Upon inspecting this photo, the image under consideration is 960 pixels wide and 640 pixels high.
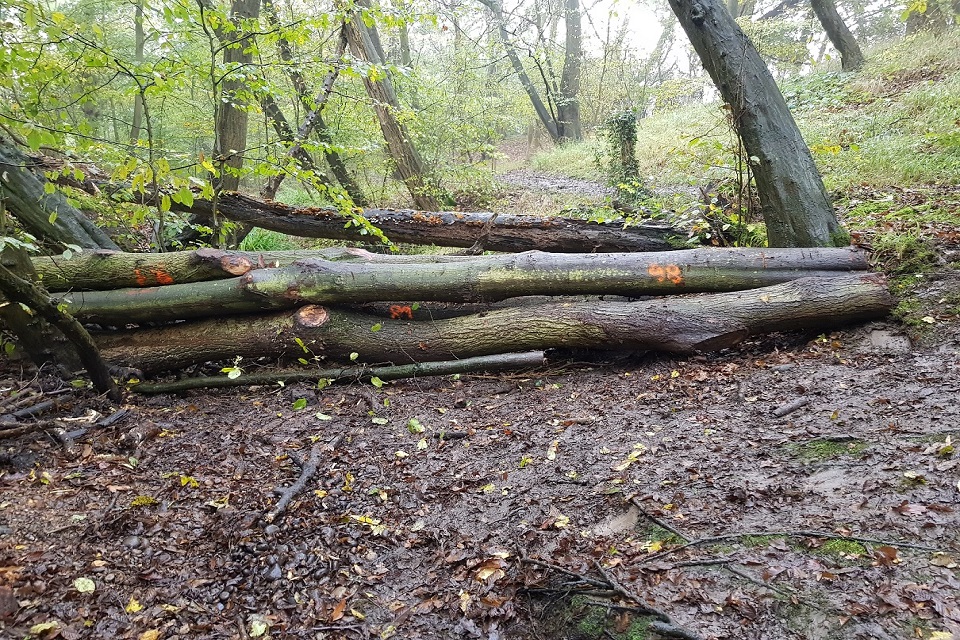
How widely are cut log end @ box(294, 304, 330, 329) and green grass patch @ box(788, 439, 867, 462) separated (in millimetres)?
3782

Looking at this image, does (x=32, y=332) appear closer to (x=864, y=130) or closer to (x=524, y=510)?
(x=524, y=510)

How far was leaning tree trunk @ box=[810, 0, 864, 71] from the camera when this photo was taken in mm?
13250

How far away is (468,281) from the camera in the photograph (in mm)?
5020

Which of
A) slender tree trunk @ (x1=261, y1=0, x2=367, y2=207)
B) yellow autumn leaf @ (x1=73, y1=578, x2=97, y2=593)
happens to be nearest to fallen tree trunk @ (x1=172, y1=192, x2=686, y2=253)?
slender tree trunk @ (x1=261, y1=0, x2=367, y2=207)

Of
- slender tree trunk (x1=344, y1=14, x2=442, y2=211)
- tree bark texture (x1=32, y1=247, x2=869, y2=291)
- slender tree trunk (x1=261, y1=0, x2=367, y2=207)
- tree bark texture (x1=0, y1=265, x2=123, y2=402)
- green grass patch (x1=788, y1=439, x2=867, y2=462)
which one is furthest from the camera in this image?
slender tree trunk (x1=344, y1=14, x2=442, y2=211)

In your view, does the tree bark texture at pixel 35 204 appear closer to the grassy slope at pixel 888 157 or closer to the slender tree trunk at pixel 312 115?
the slender tree trunk at pixel 312 115

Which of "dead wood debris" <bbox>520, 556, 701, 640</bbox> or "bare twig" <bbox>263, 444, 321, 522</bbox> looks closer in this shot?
"dead wood debris" <bbox>520, 556, 701, 640</bbox>

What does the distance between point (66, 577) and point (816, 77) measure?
58.3ft

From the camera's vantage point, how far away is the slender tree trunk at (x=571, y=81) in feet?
59.1

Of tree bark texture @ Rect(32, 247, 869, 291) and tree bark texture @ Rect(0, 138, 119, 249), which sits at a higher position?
tree bark texture @ Rect(0, 138, 119, 249)

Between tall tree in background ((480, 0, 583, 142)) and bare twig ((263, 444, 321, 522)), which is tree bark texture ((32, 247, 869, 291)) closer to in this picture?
bare twig ((263, 444, 321, 522))

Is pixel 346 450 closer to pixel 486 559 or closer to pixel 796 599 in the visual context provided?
pixel 486 559

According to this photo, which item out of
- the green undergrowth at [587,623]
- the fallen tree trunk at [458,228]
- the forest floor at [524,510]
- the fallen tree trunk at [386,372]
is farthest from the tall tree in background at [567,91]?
the green undergrowth at [587,623]

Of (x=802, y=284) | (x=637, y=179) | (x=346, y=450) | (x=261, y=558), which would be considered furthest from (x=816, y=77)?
(x=261, y=558)
